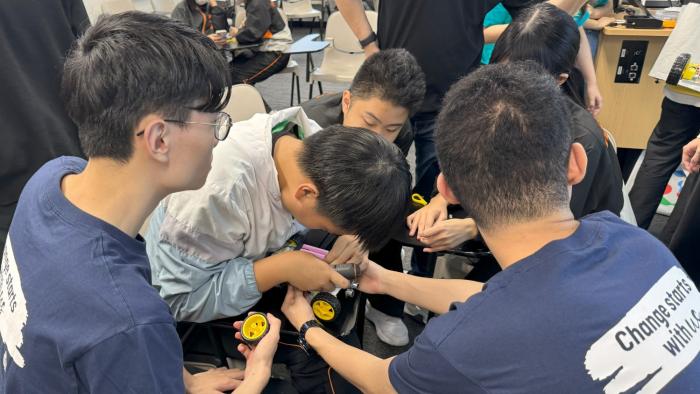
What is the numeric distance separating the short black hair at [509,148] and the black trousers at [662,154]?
5.97 ft

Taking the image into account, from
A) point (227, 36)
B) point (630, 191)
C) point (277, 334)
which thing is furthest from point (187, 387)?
point (227, 36)

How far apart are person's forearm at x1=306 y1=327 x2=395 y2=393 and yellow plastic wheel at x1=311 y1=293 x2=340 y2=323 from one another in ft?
0.22

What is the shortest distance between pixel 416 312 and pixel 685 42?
168 cm

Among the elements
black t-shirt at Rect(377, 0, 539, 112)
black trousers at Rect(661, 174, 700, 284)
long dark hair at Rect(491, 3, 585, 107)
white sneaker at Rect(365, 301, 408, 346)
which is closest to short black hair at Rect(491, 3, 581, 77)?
long dark hair at Rect(491, 3, 585, 107)

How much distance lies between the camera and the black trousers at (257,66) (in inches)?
143

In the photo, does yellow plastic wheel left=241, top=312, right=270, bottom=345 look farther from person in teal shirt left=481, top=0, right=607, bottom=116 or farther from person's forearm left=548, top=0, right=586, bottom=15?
person's forearm left=548, top=0, right=586, bottom=15

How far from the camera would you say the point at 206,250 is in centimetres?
115

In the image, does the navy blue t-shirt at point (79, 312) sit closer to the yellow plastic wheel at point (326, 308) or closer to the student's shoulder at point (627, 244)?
the yellow plastic wheel at point (326, 308)

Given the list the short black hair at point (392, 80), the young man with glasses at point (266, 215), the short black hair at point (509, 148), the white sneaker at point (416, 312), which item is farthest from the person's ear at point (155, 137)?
the white sneaker at point (416, 312)

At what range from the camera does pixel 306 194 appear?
1.12m

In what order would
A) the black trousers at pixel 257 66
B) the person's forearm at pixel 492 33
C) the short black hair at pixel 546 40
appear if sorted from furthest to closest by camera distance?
1. the black trousers at pixel 257 66
2. the person's forearm at pixel 492 33
3. the short black hair at pixel 546 40

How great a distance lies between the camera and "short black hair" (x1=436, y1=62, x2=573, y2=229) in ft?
2.39

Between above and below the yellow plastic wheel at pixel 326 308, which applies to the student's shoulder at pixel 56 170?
above

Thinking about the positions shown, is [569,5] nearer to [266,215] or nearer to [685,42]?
[685,42]
